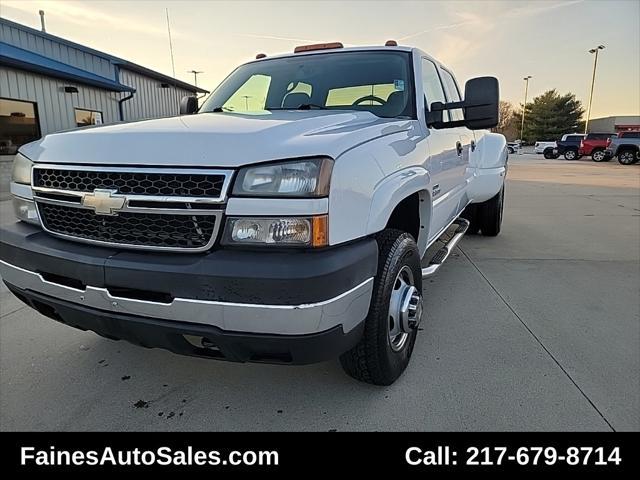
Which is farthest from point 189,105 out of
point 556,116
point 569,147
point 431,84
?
point 556,116

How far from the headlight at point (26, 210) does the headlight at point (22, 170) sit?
0.32 feet

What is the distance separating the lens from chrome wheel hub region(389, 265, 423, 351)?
2.36 metres

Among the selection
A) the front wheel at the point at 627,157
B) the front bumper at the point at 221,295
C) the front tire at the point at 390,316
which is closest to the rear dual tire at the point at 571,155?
the front wheel at the point at 627,157

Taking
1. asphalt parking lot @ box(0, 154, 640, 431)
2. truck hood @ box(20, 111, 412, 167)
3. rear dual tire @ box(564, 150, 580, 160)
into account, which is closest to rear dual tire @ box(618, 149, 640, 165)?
rear dual tire @ box(564, 150, 580, 160)

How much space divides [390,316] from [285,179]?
1.02 metres

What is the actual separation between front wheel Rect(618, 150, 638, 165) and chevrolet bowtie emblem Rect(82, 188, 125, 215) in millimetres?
30139

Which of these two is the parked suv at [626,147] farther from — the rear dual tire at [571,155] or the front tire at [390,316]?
the front tire at [390,316]

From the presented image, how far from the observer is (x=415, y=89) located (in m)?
2.98

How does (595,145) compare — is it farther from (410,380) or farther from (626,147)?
(410,380)

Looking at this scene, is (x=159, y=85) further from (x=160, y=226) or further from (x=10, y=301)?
(x=160, y=226)

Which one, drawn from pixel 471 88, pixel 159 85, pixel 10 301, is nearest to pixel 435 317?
pixel 471 88

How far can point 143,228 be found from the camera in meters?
1.85

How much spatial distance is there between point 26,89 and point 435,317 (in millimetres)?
12834

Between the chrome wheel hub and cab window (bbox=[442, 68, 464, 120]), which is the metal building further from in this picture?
the chrome wheel hub
